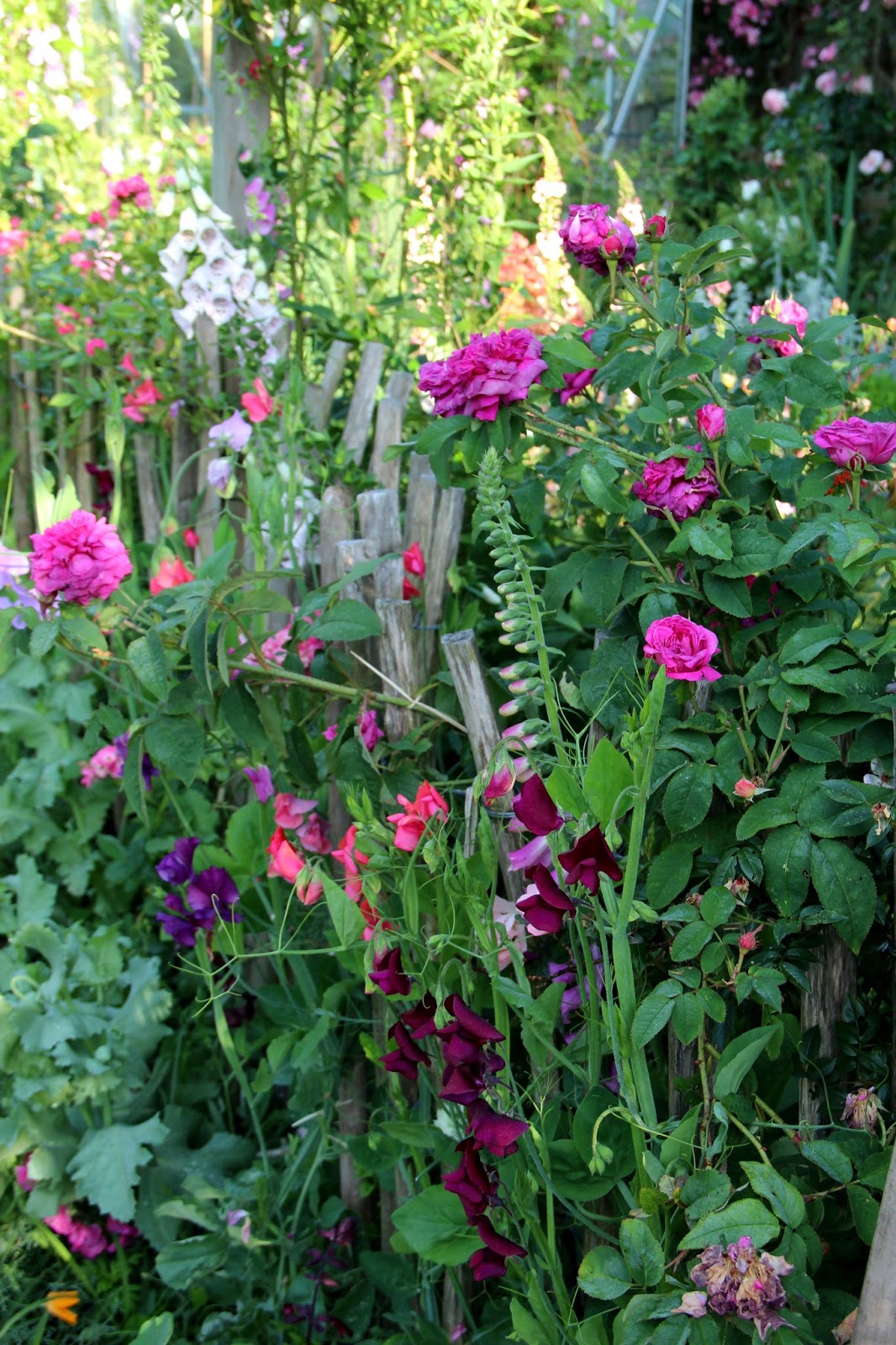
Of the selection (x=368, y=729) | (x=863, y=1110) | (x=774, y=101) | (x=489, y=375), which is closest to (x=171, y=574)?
(x=368, y=729)

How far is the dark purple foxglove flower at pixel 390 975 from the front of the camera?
105 centimetres

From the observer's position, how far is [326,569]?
1.51 meters

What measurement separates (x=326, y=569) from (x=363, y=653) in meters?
0.16

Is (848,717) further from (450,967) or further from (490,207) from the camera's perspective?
(490,207)

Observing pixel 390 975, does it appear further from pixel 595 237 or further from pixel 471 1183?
pixel 595 237

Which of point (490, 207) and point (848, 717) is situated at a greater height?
point (490, 207)

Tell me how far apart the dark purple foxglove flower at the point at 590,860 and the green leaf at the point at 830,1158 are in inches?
11.5

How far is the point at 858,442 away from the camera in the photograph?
1053 mm

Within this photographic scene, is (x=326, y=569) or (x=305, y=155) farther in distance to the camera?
(x=305, y=155)

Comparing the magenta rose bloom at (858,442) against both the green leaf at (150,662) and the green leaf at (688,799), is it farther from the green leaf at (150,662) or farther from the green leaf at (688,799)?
the green leaf at (150,662)

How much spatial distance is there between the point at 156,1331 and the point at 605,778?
2.85ft

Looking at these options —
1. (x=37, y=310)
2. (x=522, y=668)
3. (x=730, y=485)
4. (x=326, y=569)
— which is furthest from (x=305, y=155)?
(x=522, y=668)

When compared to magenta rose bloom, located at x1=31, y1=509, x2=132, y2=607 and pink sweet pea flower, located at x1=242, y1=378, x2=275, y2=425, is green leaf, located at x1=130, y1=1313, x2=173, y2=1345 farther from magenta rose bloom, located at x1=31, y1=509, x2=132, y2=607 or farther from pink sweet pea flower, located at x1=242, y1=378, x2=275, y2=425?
pink sweet pea flower, located at x1=242, y1=378, x2=275, y2=425

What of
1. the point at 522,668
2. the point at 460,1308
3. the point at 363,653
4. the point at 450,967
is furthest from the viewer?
the point at 363,653
